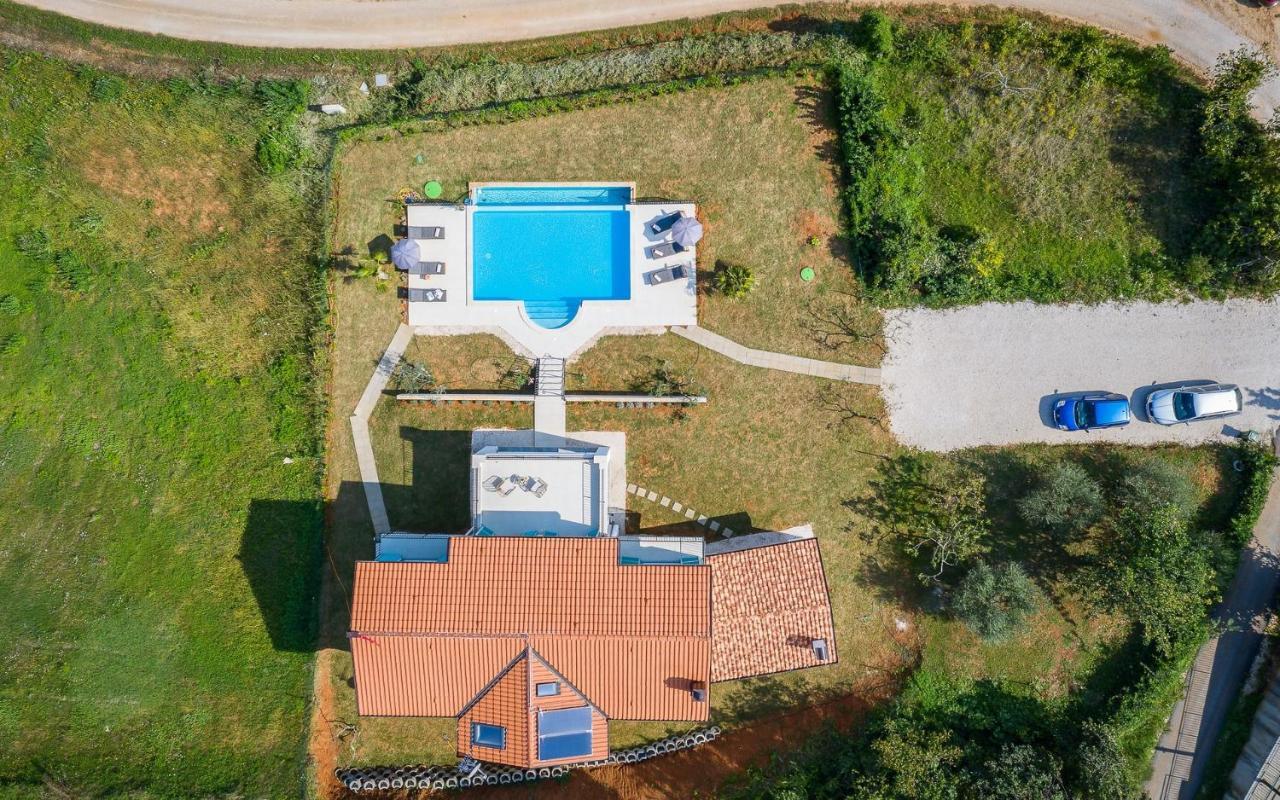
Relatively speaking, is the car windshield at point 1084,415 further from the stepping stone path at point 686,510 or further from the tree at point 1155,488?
the stepping stone path at point 686,510

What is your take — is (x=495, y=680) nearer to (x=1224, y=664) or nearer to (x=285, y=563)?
(x=285, y=563)

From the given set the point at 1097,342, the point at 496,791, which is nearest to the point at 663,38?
the point at 1097,342

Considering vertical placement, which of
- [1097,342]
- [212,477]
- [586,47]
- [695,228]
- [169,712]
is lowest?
[169,712]

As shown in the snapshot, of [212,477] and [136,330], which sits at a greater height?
[136,330]

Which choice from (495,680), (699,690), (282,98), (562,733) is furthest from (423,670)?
(282,98)

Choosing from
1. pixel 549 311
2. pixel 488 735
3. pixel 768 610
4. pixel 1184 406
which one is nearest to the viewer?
pixel 488 735

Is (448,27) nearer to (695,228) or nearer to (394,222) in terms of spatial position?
(394,222)

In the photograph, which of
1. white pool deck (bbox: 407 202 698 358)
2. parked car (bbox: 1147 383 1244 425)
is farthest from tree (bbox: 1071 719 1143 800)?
white pool deck (bbox: 407 202 698 358)
